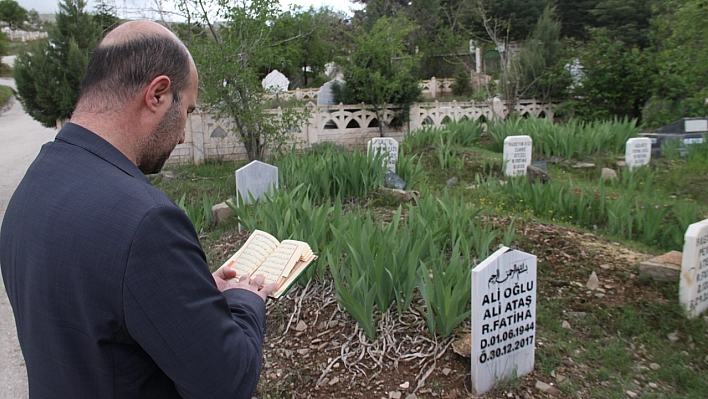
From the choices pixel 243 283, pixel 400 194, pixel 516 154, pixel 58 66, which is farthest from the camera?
pixel 58 66

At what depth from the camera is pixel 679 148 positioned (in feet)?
29.1

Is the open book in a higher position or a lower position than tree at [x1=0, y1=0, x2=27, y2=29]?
lower

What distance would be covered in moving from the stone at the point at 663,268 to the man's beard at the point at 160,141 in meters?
3.61

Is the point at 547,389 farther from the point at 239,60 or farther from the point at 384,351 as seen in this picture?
the point at 239,60

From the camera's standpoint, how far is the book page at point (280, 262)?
171 centimetres

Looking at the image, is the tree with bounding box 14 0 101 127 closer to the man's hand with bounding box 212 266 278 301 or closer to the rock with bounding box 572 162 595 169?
the rock with bounding box 572 162 595 169

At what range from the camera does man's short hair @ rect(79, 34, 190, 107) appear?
3.99ft

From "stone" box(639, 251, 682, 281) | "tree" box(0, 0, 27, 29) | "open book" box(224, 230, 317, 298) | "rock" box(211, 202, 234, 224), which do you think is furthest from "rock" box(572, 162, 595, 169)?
"tree" box(0, 0, 27, 29)

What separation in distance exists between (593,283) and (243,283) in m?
3.06

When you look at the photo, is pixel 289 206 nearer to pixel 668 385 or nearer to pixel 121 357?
pixel 668 385

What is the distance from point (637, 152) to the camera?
8359 mm

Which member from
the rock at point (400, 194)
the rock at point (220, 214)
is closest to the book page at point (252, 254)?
the rock at point (220, 214)

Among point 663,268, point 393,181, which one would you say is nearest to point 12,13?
point 393,181

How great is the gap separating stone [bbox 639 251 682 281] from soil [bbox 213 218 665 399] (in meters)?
0.09
